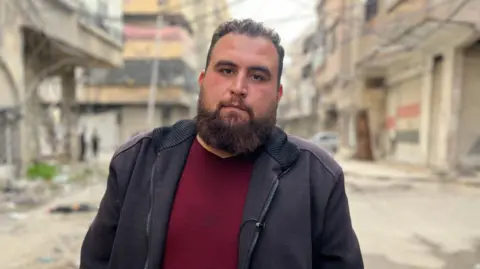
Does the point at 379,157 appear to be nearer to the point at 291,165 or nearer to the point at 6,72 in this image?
the point at 6,72

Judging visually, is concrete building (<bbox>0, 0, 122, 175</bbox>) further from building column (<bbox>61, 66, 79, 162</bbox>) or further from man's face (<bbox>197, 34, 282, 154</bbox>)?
man's face (<bbox>197, 34, 282, 154</bbox>)

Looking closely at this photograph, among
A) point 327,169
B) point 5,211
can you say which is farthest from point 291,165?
point 5,211

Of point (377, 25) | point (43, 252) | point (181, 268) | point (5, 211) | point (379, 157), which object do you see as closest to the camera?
point (181, 268)

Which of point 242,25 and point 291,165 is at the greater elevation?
point 242,25

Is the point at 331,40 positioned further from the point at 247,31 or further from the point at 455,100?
the point at 247,31

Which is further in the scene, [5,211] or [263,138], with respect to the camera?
[5,211]

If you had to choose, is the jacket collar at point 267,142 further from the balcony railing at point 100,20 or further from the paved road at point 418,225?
the balcony railing at point 100,20

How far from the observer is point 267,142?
1.53 meters

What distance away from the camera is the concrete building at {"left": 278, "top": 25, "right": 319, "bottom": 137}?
41.2 m

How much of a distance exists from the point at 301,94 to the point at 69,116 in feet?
106

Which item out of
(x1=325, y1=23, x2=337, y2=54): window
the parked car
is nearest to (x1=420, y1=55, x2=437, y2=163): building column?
(x1=325, y1=23, x2=337, y2=54): window

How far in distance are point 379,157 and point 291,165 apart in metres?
17.8

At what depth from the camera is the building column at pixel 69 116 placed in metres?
16.9

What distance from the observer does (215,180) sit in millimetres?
1438
